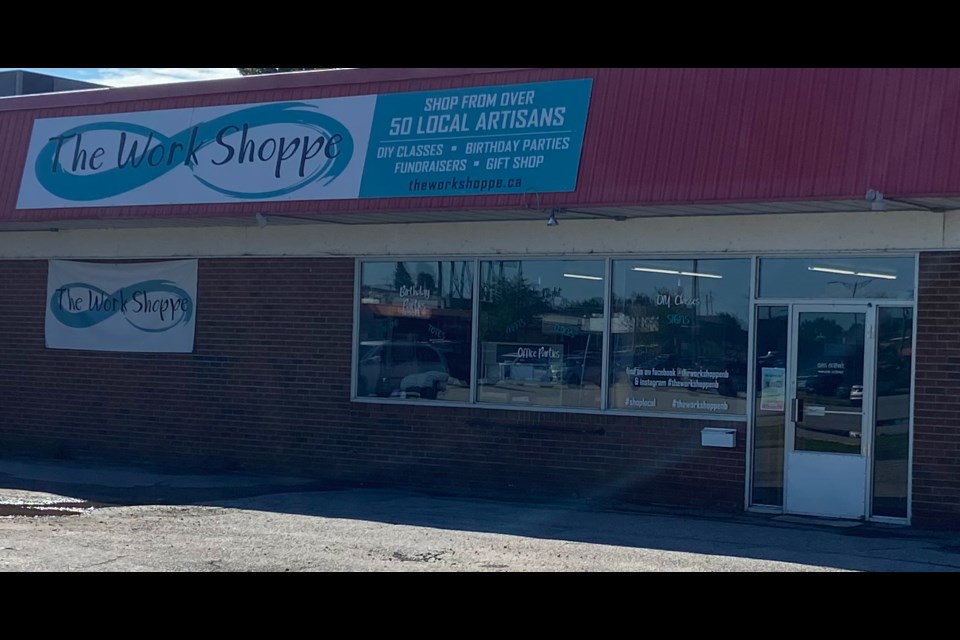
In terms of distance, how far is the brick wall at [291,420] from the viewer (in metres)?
13.6

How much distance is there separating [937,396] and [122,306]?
1097 cm

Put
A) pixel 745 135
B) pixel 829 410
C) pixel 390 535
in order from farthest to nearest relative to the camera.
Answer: pixel 829 410 → pixel 745 135 → pixel 390 535

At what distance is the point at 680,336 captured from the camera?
13477mm

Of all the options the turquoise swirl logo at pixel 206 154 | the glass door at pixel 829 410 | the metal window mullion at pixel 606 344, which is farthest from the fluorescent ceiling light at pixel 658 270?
the turquoise swirl logo at pixel 206 154

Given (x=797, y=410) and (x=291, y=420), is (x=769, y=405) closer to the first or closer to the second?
(x=797, y=410)

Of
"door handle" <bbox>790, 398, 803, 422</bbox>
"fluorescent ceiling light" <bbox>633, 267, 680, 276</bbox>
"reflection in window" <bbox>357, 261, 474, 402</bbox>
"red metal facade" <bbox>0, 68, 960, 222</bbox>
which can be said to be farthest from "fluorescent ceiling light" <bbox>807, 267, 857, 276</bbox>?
"reflection in window" <bbox>357, 261, 474, 402</bbox>

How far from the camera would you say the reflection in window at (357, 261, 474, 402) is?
14820 mm

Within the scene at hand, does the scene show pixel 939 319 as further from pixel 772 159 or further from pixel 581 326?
pixel 581 326

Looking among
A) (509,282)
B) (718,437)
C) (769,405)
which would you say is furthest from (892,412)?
(509,282)

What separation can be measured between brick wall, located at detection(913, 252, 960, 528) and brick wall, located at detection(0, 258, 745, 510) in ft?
6.15

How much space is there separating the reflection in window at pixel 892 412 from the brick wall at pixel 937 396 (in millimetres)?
164

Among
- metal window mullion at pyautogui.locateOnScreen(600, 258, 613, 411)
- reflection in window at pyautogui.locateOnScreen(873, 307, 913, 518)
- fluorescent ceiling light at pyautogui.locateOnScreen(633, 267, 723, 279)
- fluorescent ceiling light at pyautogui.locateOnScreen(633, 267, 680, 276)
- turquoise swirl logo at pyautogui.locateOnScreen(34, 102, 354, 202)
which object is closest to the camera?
reflection in window at pyautogui.locateOnScreen(873, 307, 913, 518)

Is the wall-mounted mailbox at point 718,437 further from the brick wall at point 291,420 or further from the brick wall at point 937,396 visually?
the brick wall at point 937,396

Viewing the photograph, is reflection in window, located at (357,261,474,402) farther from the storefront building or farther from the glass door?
the glass door
